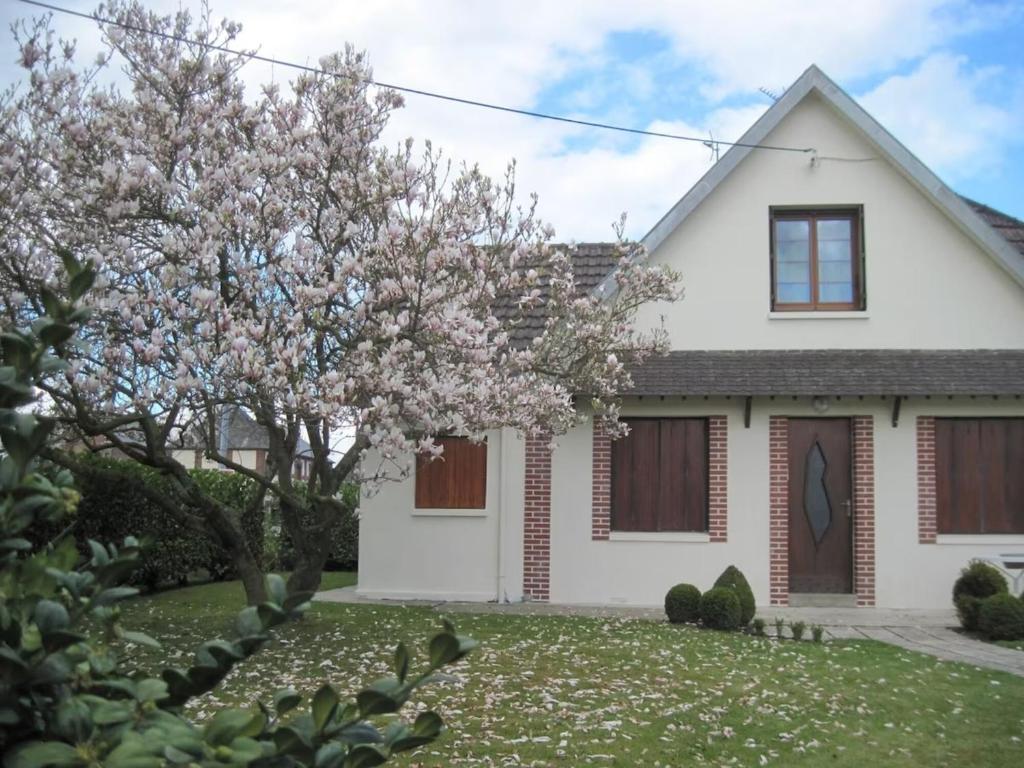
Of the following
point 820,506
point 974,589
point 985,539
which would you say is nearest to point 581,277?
point 820,506

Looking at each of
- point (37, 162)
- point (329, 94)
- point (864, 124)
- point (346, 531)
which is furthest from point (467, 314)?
point (346, 531)

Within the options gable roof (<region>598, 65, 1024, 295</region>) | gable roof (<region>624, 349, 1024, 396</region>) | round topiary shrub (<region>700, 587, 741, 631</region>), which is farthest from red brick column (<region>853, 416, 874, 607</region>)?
round topiary shrub (<region>700, 587, 741, 631</region>)

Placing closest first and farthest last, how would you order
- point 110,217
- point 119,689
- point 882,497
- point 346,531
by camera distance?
point 119,689 < point 110,217 < point 882,497 < point 346,531

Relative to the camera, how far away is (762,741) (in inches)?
244

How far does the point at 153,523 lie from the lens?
14.5 meters

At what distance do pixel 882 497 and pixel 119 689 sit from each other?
12712 mm

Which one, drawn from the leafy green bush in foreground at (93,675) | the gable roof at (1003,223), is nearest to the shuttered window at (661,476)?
the gable roof at (1003,223)

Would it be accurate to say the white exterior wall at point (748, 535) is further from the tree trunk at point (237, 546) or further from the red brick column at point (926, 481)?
the tree trunk at point (237, 546)

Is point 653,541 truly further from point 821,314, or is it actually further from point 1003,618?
point 1003,618

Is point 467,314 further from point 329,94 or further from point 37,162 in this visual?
point 37,162

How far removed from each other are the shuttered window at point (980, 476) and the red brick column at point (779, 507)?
74.8 inches

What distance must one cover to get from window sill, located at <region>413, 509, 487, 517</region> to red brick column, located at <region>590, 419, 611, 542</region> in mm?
1469

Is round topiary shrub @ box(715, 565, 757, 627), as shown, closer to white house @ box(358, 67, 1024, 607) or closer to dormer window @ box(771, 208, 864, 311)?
white house @ box(358, 67, 1024, 607)

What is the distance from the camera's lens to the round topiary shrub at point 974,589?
11086mm
